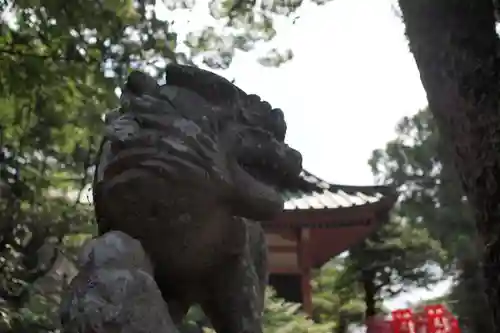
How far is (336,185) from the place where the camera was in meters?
6.96

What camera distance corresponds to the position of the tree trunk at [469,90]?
115 inches

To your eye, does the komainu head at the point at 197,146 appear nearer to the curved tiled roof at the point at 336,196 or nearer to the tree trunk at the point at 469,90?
the tree trunk at the point at 469,90

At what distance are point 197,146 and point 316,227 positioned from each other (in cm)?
515

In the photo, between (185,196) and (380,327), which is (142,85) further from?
(380,327)

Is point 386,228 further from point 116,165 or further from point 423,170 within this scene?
point 116,165

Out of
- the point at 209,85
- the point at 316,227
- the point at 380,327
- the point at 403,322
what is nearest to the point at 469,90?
the point at 209,85

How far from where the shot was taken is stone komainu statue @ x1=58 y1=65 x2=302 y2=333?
1231 mm

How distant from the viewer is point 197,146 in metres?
1.35

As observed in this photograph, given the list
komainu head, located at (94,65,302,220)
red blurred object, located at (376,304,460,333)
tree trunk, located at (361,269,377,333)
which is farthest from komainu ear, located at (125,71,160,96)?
tree trunk, located at (361,269,377,333)

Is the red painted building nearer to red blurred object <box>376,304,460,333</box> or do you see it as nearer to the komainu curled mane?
red blurred object <box>376,304,460,333</box>

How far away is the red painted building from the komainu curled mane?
12.9ft

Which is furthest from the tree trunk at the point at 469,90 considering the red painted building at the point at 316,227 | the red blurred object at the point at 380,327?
the red blurred object at the point at 380,327

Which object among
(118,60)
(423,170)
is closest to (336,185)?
(423,170)

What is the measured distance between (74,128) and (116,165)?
171 cm
